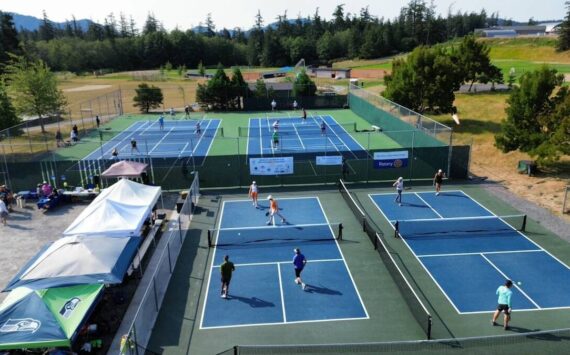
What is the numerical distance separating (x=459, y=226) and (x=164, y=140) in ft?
85.3

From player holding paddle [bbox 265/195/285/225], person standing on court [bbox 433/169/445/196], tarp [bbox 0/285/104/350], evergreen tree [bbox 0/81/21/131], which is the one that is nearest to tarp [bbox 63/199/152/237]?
tarp [bbox 0/285/104/350]

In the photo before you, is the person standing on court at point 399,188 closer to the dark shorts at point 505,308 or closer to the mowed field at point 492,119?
the mowed field at point 492,119

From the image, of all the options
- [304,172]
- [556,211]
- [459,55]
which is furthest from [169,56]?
[556,211]

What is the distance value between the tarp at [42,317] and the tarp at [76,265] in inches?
12.9

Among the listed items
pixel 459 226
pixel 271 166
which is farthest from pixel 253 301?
pixel 271 166

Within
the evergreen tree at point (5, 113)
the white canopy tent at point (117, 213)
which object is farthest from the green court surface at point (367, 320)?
the evergreen tree at point (5, 113)

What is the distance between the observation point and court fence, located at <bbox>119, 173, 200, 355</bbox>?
10195 mm

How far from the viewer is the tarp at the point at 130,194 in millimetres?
16453

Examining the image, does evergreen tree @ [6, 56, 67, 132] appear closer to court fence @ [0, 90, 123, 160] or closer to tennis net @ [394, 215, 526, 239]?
court fence @ [0, 90, 123, 160]

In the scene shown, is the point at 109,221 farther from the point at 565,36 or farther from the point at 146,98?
the point at 565,36

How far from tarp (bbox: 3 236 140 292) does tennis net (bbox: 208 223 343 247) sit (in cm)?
447

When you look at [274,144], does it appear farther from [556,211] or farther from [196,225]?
[556,211]

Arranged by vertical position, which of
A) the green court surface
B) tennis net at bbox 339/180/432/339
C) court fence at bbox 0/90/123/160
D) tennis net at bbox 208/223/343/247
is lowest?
the green court surface

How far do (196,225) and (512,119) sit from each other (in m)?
20.3
